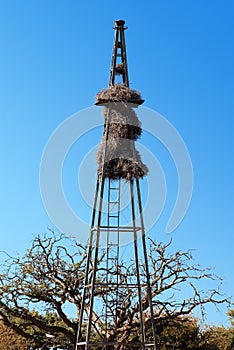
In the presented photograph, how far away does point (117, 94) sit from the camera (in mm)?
7895

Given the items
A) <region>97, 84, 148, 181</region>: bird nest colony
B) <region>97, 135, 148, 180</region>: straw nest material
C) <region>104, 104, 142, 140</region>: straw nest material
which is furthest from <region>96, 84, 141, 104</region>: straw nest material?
<region>97, 135, 148, 180</region>: straw nest material

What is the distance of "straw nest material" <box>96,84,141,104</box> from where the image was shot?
7896 millimetres

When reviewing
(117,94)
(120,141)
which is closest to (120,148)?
(120,141)

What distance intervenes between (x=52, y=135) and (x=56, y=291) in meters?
4.46

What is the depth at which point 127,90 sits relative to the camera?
8.00 metres

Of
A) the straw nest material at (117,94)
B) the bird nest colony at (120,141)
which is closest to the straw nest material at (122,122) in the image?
the bird nest colony at (120,141)

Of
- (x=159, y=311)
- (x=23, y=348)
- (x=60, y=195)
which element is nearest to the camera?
(x=60, y=195)

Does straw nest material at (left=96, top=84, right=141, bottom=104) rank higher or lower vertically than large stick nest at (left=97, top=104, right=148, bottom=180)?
higher

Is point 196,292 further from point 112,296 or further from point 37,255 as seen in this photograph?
point 37,255

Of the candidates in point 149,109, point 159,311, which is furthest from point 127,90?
point 159,311

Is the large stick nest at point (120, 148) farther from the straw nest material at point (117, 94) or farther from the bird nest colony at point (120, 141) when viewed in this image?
the straw nest material at point (117, 94)

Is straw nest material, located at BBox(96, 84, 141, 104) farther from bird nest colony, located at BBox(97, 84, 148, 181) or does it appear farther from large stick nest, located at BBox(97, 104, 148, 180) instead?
large stick nest, located at BBox(97, 104, 148, 180)

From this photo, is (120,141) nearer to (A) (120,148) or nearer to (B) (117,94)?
(A) (120,148)

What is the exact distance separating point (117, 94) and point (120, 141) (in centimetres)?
70
